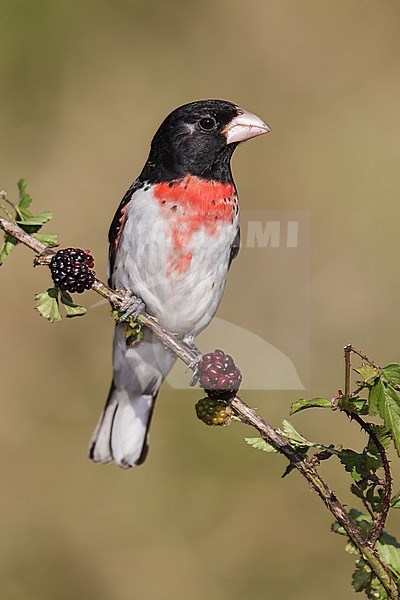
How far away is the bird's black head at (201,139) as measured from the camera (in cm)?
143

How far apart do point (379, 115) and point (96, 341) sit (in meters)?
1.29

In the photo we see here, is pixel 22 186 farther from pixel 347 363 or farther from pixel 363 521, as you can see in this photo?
pixel 363 521

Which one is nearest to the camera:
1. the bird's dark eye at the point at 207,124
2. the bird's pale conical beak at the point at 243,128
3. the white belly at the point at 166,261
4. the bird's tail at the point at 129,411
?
the bird's pale conical beak at the point at 243,128

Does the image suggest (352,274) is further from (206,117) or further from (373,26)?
(206,117)

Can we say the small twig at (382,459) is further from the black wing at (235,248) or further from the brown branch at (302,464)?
the black wing at (235,248)

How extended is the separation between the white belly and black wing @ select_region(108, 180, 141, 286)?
25 millimetres

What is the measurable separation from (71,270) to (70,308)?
2.7 inches

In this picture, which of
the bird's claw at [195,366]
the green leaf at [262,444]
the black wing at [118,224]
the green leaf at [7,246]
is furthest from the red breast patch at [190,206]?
the green leaf at [262,444]

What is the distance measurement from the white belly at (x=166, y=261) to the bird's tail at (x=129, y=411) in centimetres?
38

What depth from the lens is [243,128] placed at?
Answer: 55.2 inches

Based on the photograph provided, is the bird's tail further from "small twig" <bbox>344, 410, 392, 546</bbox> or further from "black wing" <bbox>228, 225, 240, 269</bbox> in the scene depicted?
"small twig" <bbox>344, 410, 392, 546</bbox>

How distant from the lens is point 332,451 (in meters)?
1.10

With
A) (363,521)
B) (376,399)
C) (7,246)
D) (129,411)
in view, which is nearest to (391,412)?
(376,399)

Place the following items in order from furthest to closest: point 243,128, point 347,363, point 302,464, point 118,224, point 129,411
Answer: point 129,411
point 118,224
point 243,128
point 302,464
point 347,363
